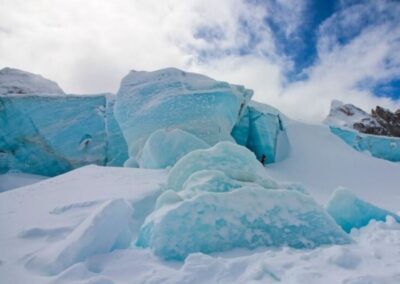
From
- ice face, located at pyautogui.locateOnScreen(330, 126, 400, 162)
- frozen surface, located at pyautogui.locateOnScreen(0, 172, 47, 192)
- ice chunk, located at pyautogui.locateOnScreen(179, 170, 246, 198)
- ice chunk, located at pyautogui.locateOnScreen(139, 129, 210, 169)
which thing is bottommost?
frozen surface, located at pyautogui.locateOnScreen(0, 172, 47, 192)

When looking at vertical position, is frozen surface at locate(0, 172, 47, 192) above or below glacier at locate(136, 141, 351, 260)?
below

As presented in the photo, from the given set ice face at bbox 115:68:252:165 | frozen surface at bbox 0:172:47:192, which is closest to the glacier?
ice face at bbox 115:68:252:165

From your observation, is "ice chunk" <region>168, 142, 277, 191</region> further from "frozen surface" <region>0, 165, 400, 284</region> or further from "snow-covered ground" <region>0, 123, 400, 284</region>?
"frozen surface" <region>0, 165, 400, 284</region>

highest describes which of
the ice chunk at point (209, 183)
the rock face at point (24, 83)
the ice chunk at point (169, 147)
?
the rock face at point (24, 83)

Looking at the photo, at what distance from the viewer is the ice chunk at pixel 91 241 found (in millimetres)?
1881

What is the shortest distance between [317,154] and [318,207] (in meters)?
6.90

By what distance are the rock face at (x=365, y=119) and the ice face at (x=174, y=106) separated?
1528cm

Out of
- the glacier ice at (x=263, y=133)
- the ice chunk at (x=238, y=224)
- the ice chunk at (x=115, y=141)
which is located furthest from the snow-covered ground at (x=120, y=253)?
the ice chunk at (x=115, y=141)

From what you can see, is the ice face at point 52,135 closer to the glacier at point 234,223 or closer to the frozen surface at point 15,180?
the frozen surface at point 15,180

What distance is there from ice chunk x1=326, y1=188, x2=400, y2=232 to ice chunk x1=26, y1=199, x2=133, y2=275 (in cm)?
207

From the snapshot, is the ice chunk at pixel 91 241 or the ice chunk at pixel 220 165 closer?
the ice chunk at pixel 91 241

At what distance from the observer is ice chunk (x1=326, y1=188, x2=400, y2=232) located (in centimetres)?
318

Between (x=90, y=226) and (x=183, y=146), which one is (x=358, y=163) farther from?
(x=90, y=226)

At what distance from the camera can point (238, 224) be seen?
239 cm
